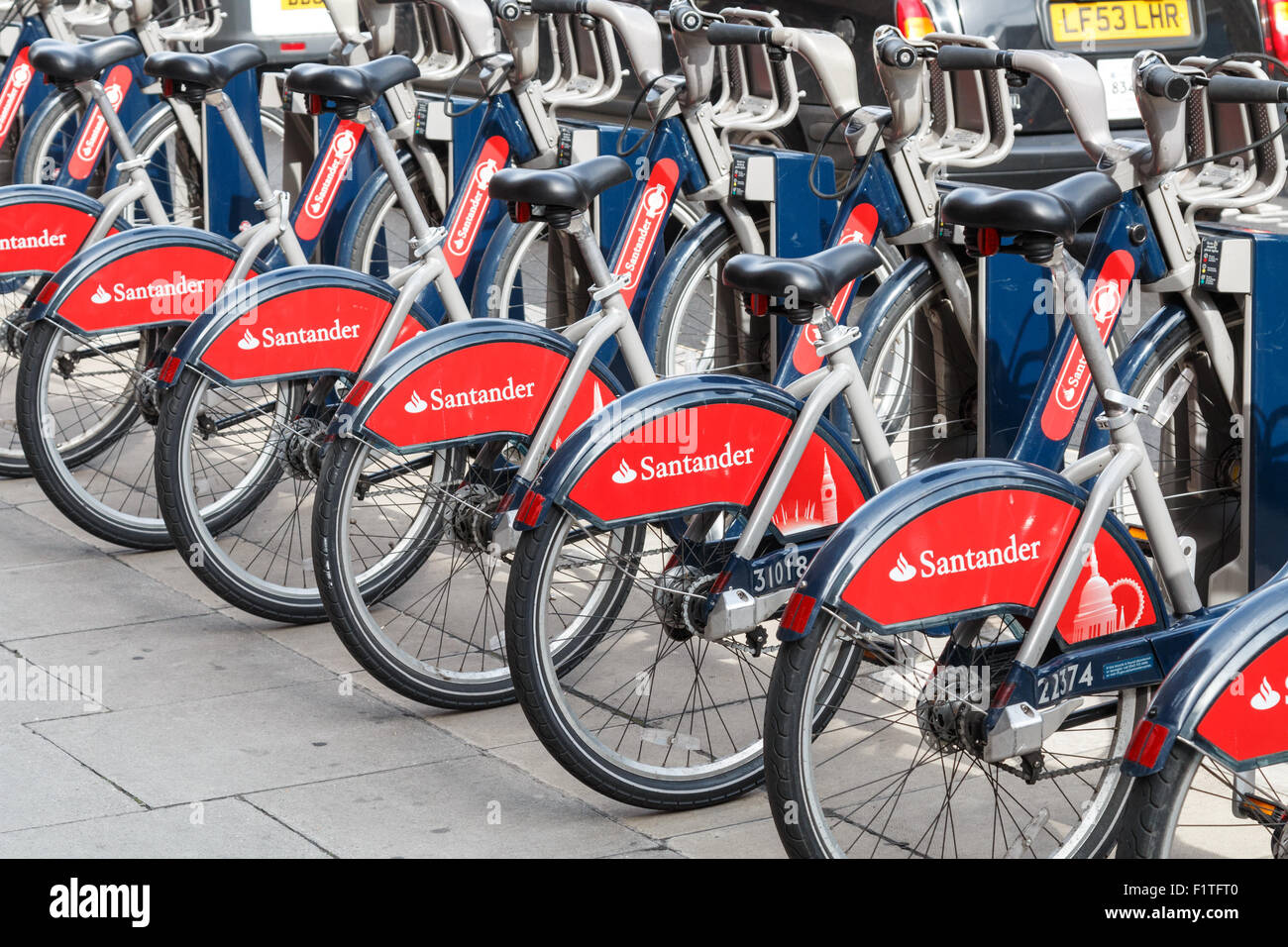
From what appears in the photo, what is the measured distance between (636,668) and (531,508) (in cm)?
111

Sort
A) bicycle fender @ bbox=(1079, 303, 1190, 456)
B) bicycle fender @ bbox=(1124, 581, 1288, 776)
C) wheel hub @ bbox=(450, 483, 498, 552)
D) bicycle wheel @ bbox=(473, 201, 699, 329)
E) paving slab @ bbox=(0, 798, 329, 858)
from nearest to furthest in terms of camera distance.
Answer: bicycle fender @ bbox=(1124, 581, 1288, 776) < paving slab @ bbox=(0, 798, 329, 858) < bicycle fender @ bbox=(1079, 303, 1190, 456) < wheel hub @ bbox=(450, 483, 498, 552) < bicycle wheel @ bbox=(473, 201, 699, 329)

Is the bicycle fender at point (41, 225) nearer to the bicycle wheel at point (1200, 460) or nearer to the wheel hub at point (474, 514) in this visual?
the wheel hub at point (474, 514)

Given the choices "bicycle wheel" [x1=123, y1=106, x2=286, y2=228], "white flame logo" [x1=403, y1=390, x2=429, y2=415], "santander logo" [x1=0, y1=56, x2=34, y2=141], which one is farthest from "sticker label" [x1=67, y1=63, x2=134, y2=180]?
"white flame logo" [x1=403, y1=390, x2=429, y2=415]

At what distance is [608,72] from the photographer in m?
6.11

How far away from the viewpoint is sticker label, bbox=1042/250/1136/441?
4105mm

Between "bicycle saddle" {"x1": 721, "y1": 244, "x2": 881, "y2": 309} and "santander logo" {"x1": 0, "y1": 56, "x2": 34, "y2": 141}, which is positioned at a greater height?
"santander logo" {"x1": 0, "y1": 56, "x2": 34, "y2": 141}

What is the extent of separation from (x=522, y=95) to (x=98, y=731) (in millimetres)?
2391

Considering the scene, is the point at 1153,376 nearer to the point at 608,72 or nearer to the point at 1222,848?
the point at 1222,848

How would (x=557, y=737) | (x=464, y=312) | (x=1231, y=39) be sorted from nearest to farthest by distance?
(x=557, y=737)
(x=464, y=312)
(x=1231, y=39)

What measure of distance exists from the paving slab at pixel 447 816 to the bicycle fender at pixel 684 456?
0.63 m

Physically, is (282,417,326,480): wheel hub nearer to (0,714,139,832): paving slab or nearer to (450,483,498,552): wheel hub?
(450,483,498,552): wheel hub

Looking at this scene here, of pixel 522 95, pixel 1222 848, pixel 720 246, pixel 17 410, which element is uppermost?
pixel 522 95

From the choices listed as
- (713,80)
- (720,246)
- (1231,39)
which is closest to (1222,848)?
(720,246)

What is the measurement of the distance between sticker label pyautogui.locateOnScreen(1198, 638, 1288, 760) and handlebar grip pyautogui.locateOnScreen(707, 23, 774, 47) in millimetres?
2627
